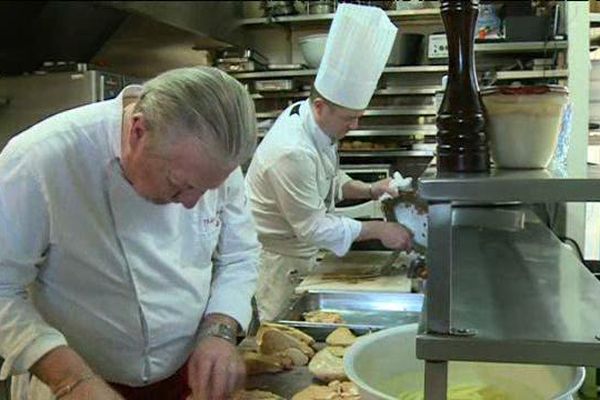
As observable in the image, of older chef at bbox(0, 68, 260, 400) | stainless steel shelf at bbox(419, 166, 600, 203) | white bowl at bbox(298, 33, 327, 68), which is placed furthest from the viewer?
white bowl at bbox(298, 33, 327, 68)

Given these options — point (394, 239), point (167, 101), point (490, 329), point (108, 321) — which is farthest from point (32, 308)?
point (394, 239)

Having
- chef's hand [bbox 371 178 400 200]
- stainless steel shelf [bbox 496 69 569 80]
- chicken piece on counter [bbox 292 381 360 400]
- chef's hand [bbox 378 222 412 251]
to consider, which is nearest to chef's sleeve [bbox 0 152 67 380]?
chicken piece on counter [bbox 292 381 360 400]

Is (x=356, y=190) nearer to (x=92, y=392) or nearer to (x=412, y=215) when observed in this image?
(x=412, y=215)

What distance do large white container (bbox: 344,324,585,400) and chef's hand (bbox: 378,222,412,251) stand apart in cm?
107

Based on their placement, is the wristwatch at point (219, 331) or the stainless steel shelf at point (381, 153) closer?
the wristwatch at point (219, 331)

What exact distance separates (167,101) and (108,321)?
1.68 ft

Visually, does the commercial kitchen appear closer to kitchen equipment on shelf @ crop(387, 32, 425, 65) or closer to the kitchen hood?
the kitchen hood

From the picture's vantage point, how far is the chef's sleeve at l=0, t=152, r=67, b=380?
99cm

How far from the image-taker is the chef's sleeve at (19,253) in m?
0.99

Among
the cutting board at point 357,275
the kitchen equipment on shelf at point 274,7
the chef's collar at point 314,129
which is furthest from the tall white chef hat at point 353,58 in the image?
the kitchen equipment on shelf at point 274,7

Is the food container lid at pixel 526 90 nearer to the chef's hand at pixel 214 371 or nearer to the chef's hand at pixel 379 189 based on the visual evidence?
the chef's hand at pixel 214 371

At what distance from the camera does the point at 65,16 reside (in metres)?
0.19

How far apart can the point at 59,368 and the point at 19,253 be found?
197mm

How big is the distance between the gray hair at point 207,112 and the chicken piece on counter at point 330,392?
475mm
